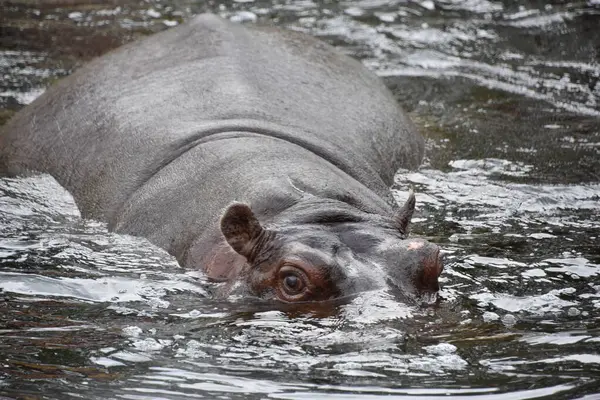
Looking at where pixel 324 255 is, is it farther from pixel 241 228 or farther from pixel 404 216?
pixel 404 216

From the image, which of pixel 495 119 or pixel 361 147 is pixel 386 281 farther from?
pixel 495 119

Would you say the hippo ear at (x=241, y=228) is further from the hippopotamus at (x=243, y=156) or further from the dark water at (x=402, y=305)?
the dark water at (x=402, y=305)

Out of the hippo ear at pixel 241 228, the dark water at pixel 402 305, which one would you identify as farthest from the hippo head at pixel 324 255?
the dark water at pixel 402 305

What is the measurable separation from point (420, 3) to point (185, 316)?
847 centimetres

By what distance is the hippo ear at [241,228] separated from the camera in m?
5.47

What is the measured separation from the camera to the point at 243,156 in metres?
6.50

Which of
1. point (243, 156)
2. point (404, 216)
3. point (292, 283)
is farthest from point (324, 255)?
point (243, 156)

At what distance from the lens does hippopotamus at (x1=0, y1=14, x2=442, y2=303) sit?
5.41 m

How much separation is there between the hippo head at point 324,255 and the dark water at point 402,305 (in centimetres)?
12

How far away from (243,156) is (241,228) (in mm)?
1048

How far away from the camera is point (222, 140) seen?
22.2ft

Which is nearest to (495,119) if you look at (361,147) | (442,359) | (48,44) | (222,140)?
(361,147)

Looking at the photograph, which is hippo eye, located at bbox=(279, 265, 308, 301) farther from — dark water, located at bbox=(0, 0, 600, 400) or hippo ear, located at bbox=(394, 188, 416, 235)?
hippo ear, located at bbox=(394, 188, 416, 235)

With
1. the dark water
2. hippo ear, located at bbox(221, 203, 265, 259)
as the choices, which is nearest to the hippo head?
hippo ear, located at bbox(221, 203, 265, 259)
